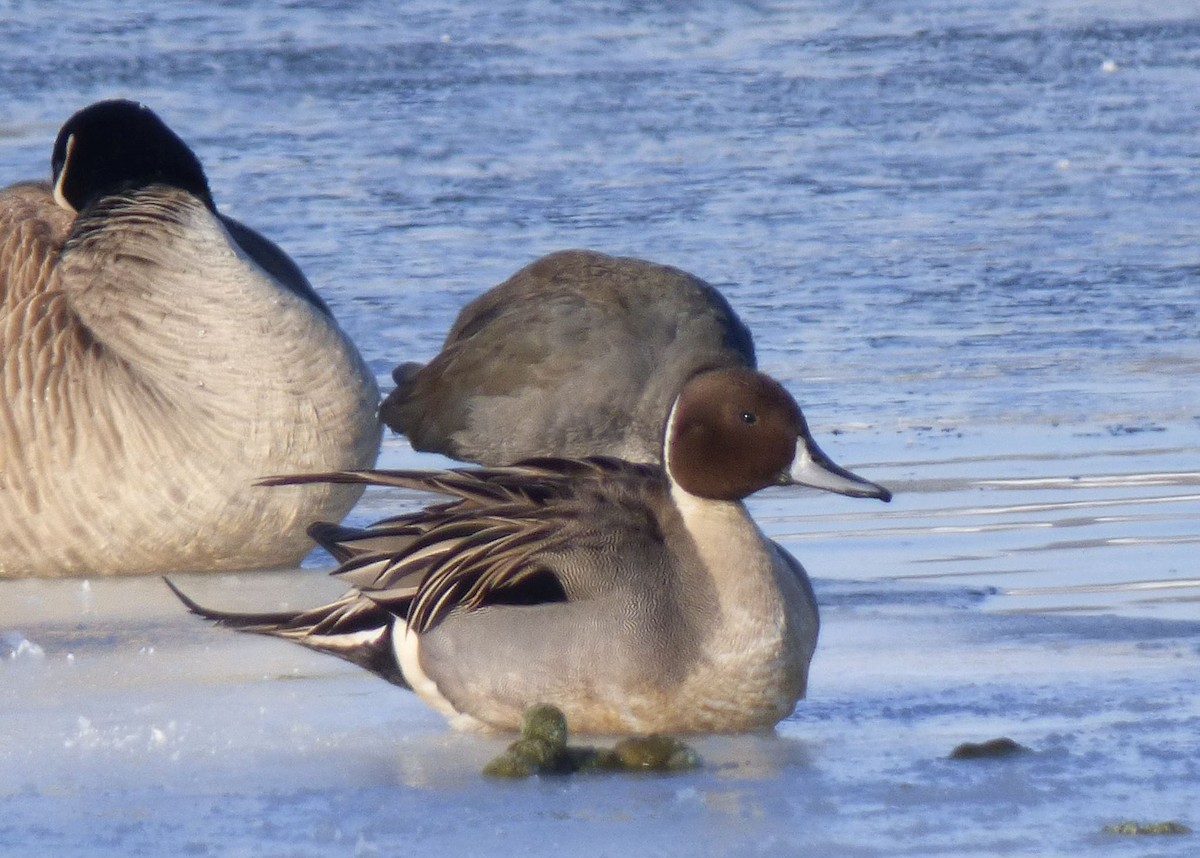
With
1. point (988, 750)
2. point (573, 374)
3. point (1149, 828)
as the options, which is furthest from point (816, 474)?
point (573, 374)

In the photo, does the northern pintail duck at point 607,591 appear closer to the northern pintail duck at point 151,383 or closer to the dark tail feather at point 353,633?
the dark tail feather at point 353,633

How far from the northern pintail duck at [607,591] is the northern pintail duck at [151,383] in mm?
1181

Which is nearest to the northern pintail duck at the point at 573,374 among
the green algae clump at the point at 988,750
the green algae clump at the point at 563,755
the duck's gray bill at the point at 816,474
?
the duck's gray bill at the point at 816,474

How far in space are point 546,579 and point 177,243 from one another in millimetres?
1990

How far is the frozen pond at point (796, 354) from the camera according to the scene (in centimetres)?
366

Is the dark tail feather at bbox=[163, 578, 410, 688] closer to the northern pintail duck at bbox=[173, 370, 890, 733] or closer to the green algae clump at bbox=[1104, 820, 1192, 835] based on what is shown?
the northern pintail duck at bbox=[173, 370, 890, 733]

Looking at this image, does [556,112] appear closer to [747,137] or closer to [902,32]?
[747,137]

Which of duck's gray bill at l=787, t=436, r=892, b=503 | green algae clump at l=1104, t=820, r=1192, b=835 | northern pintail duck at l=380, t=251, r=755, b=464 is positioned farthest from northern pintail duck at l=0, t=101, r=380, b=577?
green algae clump at l=1104, t=820, r=1192, b=835

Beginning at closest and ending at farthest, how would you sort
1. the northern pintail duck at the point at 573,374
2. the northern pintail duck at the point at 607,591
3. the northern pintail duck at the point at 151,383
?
1. the northern pintail duck at the point at 607,591
2. the northern pintail duck at the point at 151,383
3. the northern pintail duck at the point at 573,374

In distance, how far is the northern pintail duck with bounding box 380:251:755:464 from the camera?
678 cm

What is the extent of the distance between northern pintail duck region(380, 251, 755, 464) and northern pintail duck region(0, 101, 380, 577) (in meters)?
0.92

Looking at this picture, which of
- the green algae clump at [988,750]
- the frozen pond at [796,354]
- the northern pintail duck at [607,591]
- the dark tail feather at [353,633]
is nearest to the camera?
the frozen pond at [796,354]

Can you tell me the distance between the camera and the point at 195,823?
357cm

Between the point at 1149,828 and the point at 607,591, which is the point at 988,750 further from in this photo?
the point at 607,591
